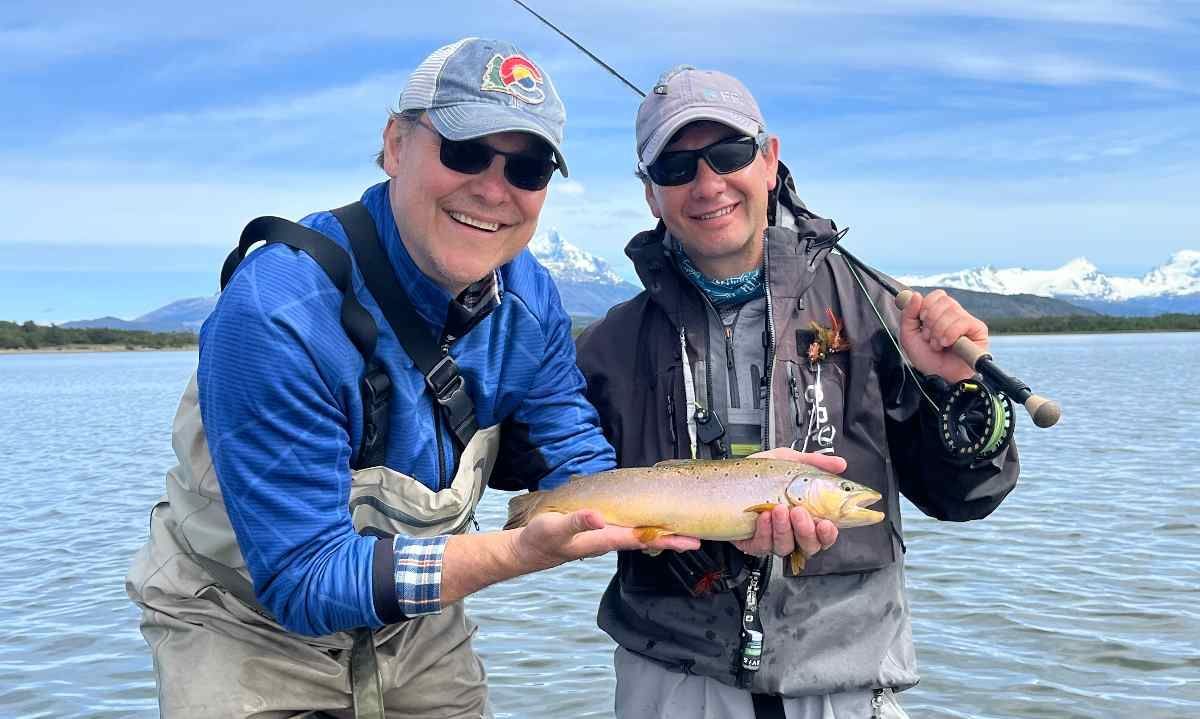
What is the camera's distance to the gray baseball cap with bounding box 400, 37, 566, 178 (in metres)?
3.76

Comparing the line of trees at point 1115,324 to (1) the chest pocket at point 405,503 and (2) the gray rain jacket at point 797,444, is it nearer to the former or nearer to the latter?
(2) the gray rain jacket at point 797,444

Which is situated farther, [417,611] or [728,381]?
[728,381]

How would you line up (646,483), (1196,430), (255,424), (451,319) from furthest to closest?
(1196,430), (646,483), (451,319), (255,424)

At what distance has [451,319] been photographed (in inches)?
158

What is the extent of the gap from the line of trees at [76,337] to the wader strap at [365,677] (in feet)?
424

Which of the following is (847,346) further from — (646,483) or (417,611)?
(417,611)

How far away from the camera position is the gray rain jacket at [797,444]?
444 cm

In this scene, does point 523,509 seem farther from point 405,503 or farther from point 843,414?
point 843,414

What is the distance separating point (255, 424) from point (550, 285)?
5.05 feet

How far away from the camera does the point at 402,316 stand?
389 centimetres

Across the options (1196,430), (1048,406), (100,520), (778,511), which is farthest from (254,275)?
(1196,430)

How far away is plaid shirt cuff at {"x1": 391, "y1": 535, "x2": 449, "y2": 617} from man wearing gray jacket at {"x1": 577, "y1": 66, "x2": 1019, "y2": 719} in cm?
134

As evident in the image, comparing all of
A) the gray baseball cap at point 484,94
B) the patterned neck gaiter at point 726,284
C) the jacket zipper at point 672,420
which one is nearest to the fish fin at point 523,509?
the jacket zipper at point 672,420

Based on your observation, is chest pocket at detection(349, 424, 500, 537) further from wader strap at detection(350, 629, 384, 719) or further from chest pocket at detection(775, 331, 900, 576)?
chest pocket at detection(775, 331, 900, 576)
